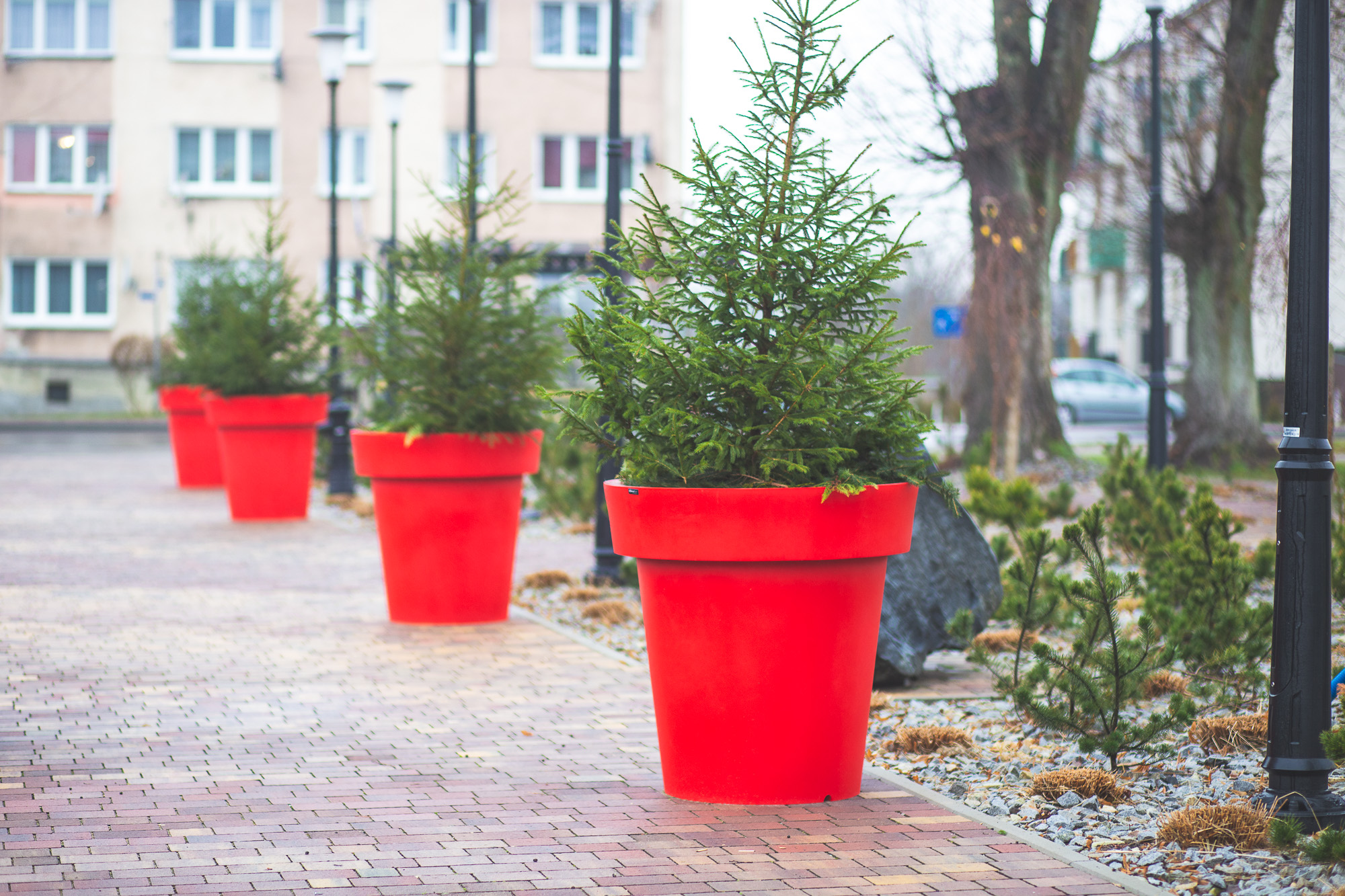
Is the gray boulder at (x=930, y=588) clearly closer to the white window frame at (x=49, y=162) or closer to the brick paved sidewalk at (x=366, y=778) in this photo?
the brick paved sidewalk at (x=366, y=778)

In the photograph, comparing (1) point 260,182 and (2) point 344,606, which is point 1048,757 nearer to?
(2) point 344,606

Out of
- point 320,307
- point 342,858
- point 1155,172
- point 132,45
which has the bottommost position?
point 342,858

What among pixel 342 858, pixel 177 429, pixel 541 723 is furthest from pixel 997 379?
pixel 342 858

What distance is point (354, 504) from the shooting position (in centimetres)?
1691

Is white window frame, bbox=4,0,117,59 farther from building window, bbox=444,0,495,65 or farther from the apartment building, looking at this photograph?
building window, bbox=444,0,495,65

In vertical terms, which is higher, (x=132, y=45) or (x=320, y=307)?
(x=132, y=45)

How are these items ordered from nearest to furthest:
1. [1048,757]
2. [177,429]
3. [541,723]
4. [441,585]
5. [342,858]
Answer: [342,858] < [1048,757] < [541,723] < [441,585] < [177,429]

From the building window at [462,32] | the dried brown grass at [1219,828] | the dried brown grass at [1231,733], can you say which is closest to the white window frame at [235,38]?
the building window at [462,32]

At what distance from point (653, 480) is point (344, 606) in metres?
5.17

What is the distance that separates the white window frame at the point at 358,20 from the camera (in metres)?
39.2

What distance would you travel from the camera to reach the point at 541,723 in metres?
6.54

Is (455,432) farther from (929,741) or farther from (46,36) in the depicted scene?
(46,36)

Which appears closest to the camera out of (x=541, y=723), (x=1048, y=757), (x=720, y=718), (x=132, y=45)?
(x=720, y=718)

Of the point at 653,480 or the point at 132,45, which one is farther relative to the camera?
Answer: the point at 132,45
